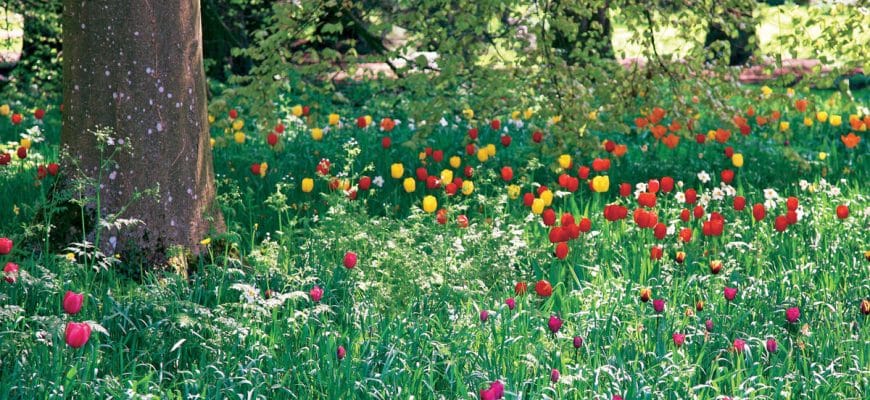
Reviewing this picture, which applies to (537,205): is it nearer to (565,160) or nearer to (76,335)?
(565,160)

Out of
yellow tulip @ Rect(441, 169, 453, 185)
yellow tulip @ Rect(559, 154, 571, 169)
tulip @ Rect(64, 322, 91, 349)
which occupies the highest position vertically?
tulip @ Rect(64, 322, 91, 349)

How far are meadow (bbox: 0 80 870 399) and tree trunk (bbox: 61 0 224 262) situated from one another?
0.20m

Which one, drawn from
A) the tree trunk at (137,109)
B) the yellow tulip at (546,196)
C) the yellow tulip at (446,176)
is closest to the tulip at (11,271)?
the tree trunk at (137,109)

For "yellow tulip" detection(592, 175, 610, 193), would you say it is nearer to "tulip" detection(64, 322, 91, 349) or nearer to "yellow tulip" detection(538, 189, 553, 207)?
"yellow tulip" detection(538, 189, 553, 207)

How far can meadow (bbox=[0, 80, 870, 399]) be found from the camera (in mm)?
3180

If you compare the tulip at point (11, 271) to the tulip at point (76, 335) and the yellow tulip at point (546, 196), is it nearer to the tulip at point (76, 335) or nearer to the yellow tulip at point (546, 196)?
the tulip at point (76, 335)

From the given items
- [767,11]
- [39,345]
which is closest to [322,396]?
[39,345]

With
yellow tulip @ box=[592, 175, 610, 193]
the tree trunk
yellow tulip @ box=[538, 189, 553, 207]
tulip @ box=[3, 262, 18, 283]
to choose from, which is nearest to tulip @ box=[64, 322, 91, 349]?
tulip @ box=[3, 262, 18, 283]

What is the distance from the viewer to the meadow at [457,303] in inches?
125

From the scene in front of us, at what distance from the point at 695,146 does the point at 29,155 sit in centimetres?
486

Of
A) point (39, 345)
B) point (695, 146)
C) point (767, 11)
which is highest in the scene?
point (767, 11)

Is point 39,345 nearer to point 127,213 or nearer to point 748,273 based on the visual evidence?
point 127,213

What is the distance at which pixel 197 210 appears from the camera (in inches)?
174

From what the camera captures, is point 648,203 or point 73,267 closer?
point 73,267
